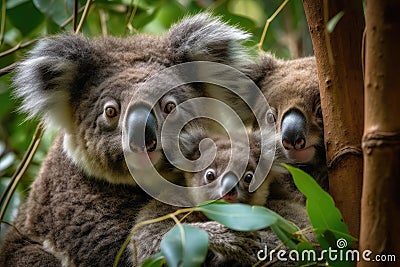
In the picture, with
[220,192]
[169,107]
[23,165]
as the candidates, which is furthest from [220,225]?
[23,165]

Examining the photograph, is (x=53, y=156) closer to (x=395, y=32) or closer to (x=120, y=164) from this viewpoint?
(x=120, y=164)

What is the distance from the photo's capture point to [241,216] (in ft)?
5.71

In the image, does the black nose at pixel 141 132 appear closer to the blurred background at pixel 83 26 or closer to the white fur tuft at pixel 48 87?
the white fur tuft at pixel 48 87

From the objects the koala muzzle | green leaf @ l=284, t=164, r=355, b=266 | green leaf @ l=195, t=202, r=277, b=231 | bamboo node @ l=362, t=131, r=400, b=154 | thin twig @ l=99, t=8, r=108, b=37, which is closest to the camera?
bamboo node @ l=362, t=131, r=400, b=154

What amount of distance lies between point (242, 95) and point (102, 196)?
2.69 feet

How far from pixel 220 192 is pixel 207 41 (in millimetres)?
903

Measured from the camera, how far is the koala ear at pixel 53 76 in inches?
116

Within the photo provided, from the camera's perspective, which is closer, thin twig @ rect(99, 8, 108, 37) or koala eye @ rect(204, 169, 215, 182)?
koala eye @ rect(204, 169, 215, 182)

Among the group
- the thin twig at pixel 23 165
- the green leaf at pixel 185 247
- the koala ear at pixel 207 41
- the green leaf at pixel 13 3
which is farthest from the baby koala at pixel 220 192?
the green leaf at pixel 13 3

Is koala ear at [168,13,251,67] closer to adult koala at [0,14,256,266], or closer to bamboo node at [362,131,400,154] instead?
adult koala at [0,14,256,266]

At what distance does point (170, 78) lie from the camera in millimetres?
2859

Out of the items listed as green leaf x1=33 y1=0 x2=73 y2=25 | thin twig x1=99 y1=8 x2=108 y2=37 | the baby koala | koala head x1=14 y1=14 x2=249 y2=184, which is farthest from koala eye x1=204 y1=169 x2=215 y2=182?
thin twig x1=99 y1=8 x2=108 y2=37

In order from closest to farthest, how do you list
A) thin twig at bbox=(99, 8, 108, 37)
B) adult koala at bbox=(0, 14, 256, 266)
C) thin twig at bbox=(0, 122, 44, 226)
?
adult koala at bbox=(0, 14, 256, 266), thin twig at bbox=(0, 122, 44, 226), thin twig at bbox=(99, 8, 108, 37)

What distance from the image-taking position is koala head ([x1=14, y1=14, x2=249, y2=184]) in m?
2.78
